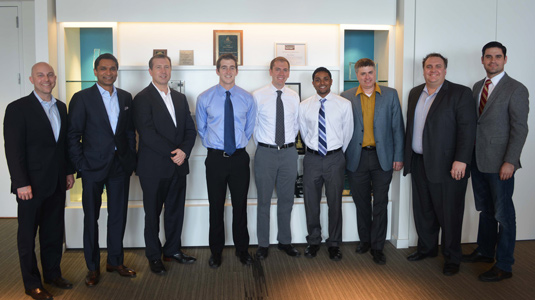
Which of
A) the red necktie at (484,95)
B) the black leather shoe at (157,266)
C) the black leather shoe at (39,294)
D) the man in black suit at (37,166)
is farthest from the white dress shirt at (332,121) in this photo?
the black leather shoe at (39,294)

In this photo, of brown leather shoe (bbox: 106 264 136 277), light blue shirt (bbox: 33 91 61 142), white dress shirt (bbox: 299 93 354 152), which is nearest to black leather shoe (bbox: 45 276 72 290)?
brown leather shoe (bbox: 106 264 136 277)

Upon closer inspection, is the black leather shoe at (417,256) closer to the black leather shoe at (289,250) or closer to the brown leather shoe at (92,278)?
the black leather shoe at (289,250)

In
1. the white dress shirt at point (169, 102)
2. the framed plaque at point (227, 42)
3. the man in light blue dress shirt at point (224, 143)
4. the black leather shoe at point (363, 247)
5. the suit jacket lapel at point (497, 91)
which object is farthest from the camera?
the framed plaque at point (227, 42)

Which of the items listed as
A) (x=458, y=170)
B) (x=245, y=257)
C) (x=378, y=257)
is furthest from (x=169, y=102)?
(x=458, y=170)

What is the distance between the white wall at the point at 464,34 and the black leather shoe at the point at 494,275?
0.93 metres

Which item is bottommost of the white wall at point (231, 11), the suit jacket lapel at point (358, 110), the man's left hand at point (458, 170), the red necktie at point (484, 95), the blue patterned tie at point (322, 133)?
the man's left hand at point (458, 170)

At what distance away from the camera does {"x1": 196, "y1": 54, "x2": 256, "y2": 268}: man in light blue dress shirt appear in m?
3.88

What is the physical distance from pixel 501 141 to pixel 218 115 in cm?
260

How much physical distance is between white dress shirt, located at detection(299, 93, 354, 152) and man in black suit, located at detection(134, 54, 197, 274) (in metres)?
1.18

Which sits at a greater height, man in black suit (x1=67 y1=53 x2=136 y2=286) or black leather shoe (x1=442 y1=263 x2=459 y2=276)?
man in black suit (x1=67 y1=53 x2=136 y2=286)

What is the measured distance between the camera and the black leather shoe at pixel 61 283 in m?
3.42

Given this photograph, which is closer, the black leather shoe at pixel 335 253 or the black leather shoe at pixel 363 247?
the black leather shoe at pixel 335 253

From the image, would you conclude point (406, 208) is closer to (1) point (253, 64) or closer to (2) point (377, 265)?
(2) point (377, 265)

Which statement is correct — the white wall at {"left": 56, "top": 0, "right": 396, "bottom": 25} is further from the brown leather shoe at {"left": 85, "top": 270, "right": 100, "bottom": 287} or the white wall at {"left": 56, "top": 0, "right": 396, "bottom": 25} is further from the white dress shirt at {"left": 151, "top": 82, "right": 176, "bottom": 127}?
the brown leather shoe at {"left": 85, "top": 270, "right": 100, "bottom": 287}
